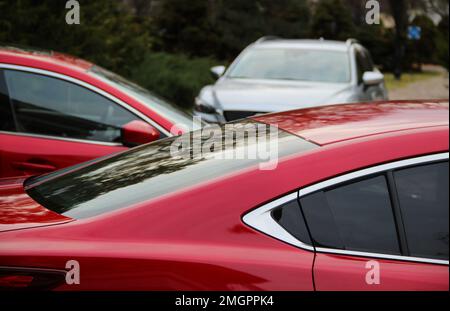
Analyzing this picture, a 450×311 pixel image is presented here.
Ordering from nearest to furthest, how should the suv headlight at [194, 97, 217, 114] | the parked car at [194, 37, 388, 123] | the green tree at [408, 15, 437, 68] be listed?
1. the parked car at [194, 37, 388, 123]
2. the suv headlight at [194, 97, 217, 114]
3. the green tree at [408, 15, 437, 68]

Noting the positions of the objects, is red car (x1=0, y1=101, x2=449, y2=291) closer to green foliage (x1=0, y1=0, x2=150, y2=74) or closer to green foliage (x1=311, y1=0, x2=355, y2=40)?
green foliage (x1=0, y1=0, x2=150, y2=74)

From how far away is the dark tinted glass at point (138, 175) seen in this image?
270 centimetres

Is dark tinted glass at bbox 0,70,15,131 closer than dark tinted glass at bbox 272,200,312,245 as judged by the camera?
No

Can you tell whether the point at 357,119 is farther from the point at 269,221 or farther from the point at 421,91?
the point at 421,91

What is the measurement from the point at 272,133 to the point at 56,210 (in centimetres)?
88

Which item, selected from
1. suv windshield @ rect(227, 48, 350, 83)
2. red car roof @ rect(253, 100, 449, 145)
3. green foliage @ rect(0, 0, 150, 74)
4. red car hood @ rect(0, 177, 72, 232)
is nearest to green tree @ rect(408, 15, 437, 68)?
green foliage @ rect(0, 0, 150, 74)

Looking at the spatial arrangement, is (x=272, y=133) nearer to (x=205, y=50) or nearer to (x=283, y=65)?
(x=283, y=65)

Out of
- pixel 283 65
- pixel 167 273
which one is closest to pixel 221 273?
pixel 167 273

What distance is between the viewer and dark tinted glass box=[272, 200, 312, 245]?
2.50 m

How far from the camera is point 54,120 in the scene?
16.2 ft

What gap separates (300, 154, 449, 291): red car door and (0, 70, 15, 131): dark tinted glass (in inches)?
112

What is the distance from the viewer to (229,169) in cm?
268

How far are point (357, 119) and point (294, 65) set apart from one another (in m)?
6.78

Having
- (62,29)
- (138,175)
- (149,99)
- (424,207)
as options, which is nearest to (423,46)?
(62,29)
